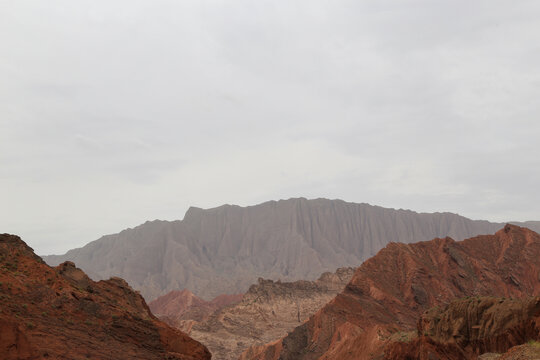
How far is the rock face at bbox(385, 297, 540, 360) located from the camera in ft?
84.2

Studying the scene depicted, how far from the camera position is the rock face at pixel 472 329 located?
1011 inches

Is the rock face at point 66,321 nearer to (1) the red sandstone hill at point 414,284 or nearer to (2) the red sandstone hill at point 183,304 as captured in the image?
(1) the red sandstone hill at point 414,284

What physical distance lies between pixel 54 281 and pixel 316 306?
269 feet

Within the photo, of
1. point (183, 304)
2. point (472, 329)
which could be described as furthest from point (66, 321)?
point (183, 304)

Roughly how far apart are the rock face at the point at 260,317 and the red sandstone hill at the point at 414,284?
16.8m

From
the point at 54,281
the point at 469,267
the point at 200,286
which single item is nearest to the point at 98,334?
the point at 54,281

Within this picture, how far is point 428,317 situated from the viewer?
33.6 metres

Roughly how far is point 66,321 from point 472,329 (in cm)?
2279

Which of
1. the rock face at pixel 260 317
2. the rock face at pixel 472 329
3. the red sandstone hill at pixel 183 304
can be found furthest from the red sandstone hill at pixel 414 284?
the red sandstone hill at pixel 183 304

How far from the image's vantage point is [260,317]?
9788 cm

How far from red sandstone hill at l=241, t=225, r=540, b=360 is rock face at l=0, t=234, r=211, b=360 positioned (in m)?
31.1

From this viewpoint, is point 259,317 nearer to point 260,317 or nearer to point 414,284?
point 260,317

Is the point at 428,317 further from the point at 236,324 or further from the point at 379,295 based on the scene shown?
the point at 236,324

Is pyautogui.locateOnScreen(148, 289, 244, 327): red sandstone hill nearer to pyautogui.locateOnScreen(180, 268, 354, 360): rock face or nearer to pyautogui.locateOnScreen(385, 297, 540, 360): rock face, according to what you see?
pyautogui.locateOnScreen(180, 268, 354, 360): rock face
